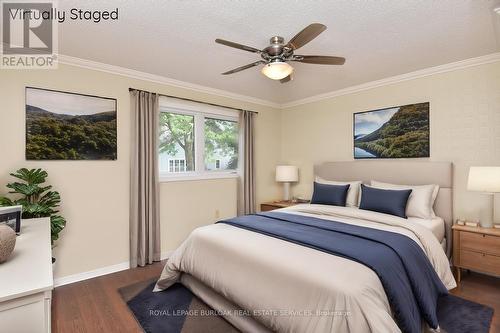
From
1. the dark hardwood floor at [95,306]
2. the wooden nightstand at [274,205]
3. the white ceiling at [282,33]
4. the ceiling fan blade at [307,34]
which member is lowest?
the dark hardwood floor at [95,306]

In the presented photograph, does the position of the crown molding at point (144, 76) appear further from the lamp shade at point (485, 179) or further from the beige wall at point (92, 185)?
the lamp shade at point (485, 179)

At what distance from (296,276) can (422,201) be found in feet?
7.30

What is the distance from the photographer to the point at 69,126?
296cm

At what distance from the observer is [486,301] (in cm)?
251

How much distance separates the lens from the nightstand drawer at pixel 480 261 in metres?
2.66

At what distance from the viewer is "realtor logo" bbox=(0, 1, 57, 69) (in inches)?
80.8

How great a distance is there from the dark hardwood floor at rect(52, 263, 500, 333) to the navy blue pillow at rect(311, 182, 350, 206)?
1516mm

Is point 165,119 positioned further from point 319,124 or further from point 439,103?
point 439,103

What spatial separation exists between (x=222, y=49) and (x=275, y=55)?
0.69 meters

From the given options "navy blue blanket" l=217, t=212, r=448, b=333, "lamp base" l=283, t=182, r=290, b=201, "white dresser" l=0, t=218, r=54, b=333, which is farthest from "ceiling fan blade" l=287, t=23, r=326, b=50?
"lamp base" l=283, t=182, r=290, b=201

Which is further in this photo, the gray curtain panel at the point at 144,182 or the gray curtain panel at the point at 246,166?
the gray curtain panel at the point at 246,166

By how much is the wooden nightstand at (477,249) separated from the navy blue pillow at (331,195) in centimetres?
126

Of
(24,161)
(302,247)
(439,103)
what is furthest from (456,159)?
(24,161)

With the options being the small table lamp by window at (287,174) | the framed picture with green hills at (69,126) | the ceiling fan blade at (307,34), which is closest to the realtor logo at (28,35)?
the framed picture with green hills at (69,126)
